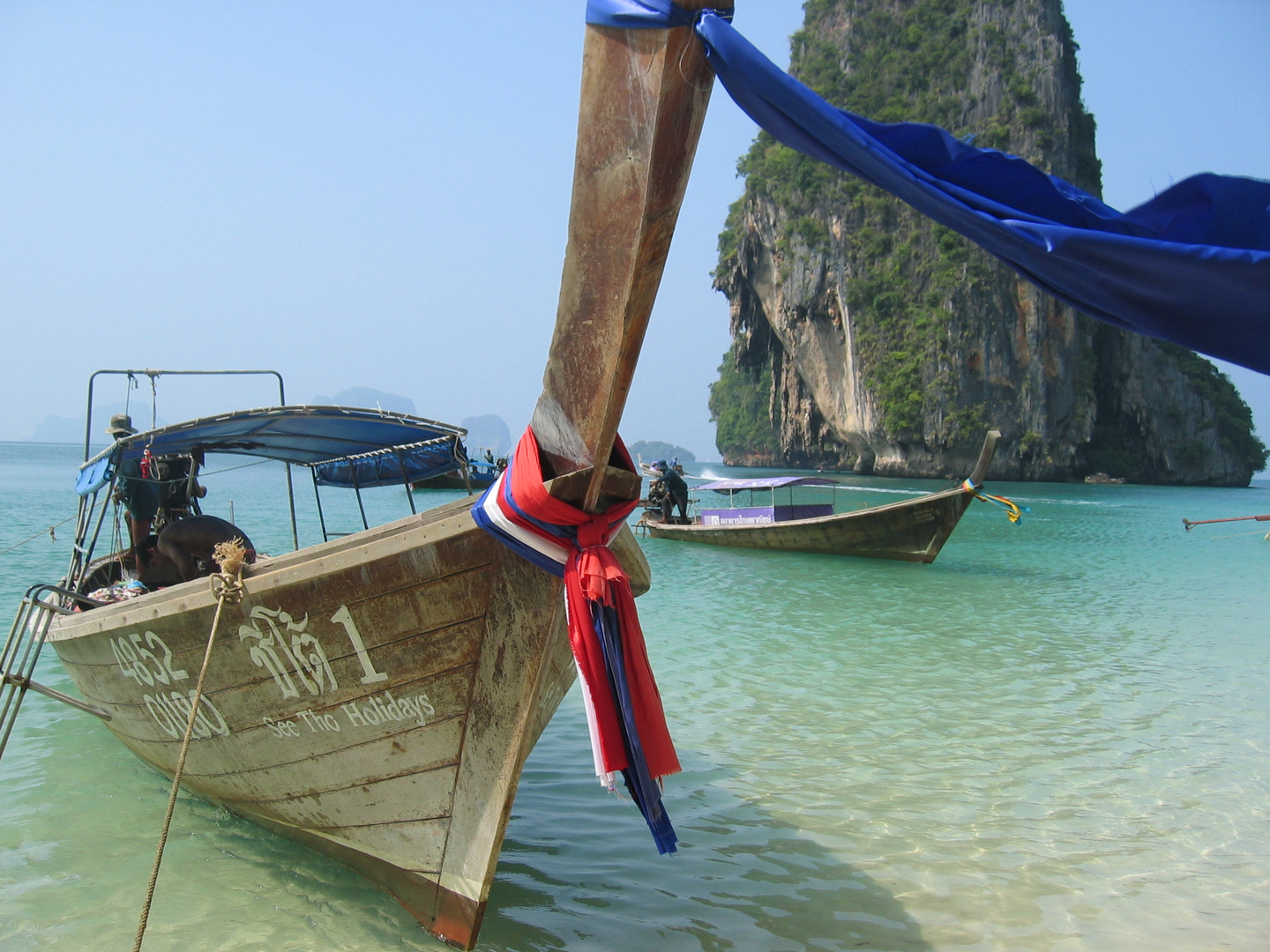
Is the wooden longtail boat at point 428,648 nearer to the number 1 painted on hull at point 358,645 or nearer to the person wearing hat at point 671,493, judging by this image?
the number 1 painted on hull at point 358,645

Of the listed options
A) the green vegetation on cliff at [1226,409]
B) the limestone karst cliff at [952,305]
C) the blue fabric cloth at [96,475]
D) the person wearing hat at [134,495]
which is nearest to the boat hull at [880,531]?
the person wearing hat at [134,495]

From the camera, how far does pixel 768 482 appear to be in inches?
650

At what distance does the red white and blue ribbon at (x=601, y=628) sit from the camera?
2576 mm

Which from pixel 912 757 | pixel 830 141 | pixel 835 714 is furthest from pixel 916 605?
pixel 830 141

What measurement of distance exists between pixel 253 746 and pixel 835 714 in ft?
13.1

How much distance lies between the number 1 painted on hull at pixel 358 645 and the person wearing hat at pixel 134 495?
10.7 ft

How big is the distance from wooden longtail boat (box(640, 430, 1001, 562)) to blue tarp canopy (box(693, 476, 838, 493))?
27.9 inches

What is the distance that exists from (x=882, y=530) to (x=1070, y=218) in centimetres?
1343

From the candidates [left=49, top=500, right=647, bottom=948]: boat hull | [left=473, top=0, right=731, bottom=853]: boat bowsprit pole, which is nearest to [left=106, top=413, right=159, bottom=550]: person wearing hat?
[left=49, top=500, right=647, bottom=948]: boat hull

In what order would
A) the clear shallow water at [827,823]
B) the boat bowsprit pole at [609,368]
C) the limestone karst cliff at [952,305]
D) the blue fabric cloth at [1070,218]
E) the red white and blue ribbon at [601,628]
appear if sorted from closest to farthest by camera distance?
1. the blue fabric cloth at [1070,218]
2. the boat bowsprit pole at [609,368]
3. the red white and blue ribbon at [601,628]
4. the clear shallow water at [827,823]
5. the limestone karst cliff at [952,305]

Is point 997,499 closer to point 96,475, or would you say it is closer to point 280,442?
point 280,442

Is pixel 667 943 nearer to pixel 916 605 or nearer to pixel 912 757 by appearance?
pixel 912 757

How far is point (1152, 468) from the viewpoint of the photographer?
51.1 metres

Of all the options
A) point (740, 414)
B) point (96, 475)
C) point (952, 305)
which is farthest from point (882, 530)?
point (740, 414)
